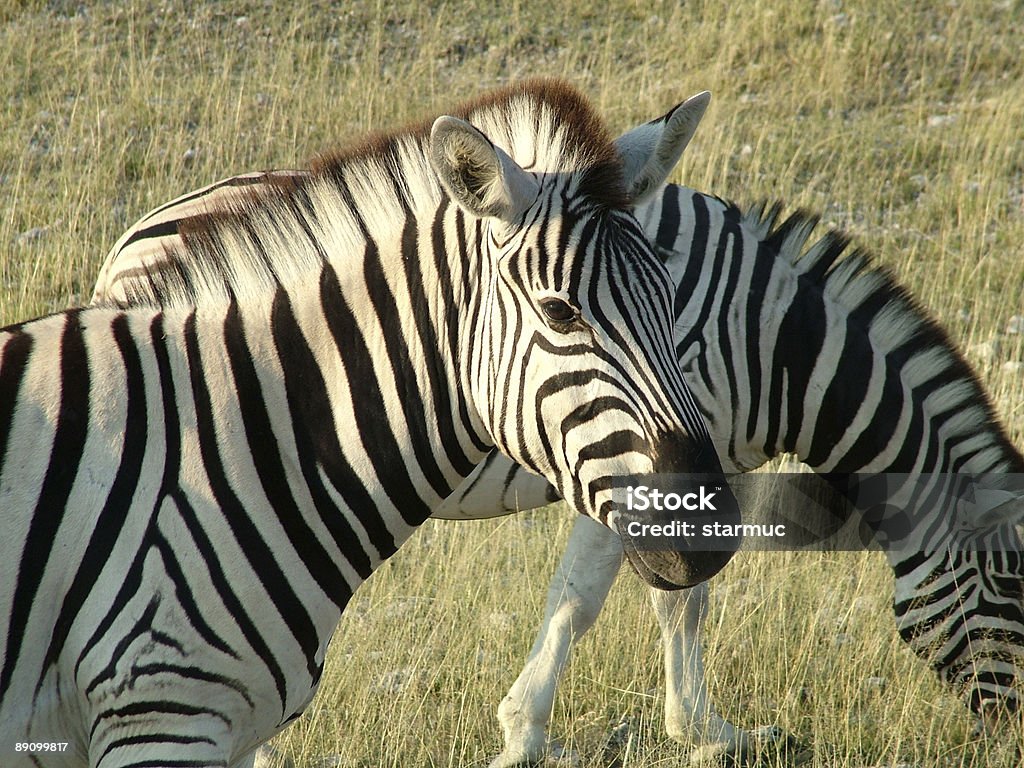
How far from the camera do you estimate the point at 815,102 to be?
9820mm

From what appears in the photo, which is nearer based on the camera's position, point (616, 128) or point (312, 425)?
point (312, 425)

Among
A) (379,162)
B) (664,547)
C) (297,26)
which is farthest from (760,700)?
(297,26)

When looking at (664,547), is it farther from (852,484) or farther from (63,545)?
(852,484)

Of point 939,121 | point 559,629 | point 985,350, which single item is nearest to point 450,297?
point 559,629

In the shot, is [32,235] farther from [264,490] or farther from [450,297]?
[450,297]

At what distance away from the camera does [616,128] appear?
897 centimetres

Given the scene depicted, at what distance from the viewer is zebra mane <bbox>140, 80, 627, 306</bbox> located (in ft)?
8.71

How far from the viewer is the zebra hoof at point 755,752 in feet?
13.8

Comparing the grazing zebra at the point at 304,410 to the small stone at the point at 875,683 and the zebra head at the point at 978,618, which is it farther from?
the small stone at the point at 875,683

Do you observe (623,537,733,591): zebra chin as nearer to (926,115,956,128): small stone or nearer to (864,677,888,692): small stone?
(864,677,888,692): small stone

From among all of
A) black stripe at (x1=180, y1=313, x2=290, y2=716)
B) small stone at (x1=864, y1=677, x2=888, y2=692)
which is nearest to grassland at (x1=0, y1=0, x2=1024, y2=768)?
small stone at (x1=864, y1=677, x2=888, y2=692)

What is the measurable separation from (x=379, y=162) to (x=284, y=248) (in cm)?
34

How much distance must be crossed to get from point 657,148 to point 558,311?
0.58 metres

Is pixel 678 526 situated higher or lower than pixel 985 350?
higher
